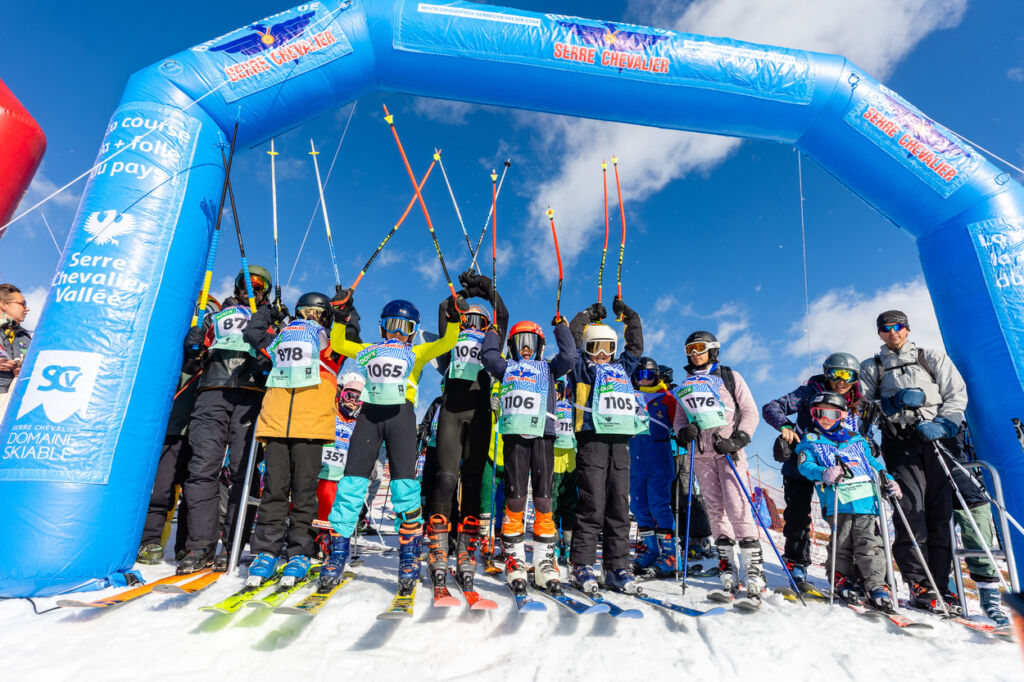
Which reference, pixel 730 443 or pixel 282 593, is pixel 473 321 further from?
pixel 282 593

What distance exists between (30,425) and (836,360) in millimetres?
7219

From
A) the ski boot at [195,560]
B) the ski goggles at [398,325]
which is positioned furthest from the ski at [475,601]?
the ski boot at [195,560]

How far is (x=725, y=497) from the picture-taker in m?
4.48

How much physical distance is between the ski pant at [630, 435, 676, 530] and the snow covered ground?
178cm

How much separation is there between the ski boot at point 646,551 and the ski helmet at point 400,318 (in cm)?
338

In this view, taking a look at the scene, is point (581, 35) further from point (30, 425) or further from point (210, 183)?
point (30, 425)

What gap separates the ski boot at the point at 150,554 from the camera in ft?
15.1

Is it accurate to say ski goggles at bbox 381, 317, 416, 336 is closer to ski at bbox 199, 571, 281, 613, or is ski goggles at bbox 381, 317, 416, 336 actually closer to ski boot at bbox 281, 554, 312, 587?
ski boot at bbox 281, 554, 312, 587

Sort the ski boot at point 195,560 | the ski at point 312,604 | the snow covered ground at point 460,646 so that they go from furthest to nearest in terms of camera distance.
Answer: the ski boot at point 195,560 < the ski at point 312,604 < the snow covered ground at point 460,646

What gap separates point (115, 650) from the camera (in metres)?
2.81

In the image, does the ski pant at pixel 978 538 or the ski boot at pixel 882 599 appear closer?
the ski boot at pixel 882 599

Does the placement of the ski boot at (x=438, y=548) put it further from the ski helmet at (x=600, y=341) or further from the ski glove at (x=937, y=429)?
the ski glove at (x=937, y=429)

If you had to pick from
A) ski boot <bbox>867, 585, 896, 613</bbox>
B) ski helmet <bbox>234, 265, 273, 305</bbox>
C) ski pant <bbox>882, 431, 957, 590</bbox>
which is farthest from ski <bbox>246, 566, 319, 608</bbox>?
ski pant <bbox>882, 431, 957, 590</bbox>

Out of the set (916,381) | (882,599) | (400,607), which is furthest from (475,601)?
(916,381)
